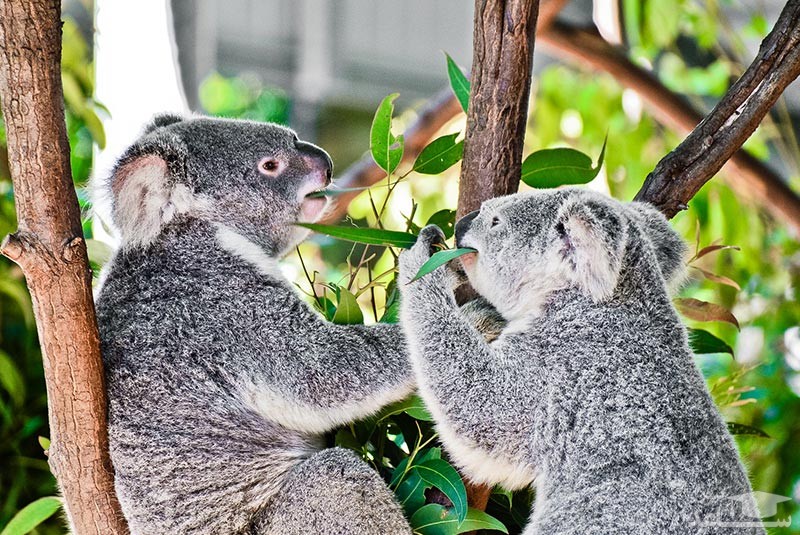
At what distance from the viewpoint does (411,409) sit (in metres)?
2.20

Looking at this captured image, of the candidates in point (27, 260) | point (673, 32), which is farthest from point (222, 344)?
point (673, 32)

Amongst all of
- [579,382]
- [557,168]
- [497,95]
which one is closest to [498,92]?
[497,95]

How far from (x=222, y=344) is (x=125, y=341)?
0.79ft

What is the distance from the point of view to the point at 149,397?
2145 mm

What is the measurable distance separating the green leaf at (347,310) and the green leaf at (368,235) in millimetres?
206

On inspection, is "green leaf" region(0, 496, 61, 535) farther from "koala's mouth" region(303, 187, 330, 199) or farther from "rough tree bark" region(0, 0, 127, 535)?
"koala's mouth" region(303, 187, 330, 199)

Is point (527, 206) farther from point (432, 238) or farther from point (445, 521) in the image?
point (445, 521)

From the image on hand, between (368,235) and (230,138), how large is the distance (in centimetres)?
63

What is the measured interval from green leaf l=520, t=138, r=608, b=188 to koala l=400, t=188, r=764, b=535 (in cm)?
28

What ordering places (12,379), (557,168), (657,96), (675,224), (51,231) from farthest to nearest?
(657,96) < (12,379) < (675,224) < (557,168) < (51,231)

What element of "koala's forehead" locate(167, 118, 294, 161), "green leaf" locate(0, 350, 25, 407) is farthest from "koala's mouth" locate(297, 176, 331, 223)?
"green leaf" locate(0, 350, 25, 407)

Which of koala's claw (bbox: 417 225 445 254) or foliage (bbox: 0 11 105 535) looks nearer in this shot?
koala's claw (bbox: 417 225 445 254)

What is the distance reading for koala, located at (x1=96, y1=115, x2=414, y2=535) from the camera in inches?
82.5

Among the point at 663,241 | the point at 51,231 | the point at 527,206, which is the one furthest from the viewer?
the point at 663,241
